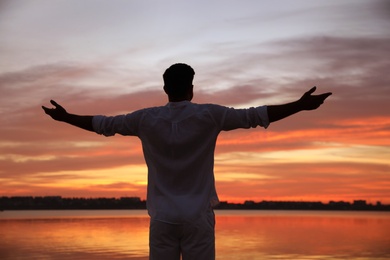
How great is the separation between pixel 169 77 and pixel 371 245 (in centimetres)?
4340

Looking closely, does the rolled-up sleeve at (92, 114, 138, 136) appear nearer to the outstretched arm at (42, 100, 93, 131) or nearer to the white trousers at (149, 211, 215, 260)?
the outstretched arm at (42, 100, 93, 131)

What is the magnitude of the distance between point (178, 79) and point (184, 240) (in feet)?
3.15

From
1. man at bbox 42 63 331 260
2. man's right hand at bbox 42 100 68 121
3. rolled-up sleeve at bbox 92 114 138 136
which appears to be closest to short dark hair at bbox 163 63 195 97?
man at bbox 42 63 331 260

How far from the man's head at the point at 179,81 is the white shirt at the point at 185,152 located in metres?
0.05

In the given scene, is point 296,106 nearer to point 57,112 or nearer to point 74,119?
point 74,119

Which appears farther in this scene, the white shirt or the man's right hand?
the man's right hand

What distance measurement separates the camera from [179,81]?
12.9 ft

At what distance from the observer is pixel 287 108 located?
3877mm

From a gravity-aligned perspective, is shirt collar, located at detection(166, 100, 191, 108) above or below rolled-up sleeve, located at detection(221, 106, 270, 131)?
above

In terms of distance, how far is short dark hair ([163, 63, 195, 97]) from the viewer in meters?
3.88

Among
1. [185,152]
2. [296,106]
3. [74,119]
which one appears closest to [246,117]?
[296,106]

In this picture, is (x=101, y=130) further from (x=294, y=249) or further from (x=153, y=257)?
(x=294, y=249)

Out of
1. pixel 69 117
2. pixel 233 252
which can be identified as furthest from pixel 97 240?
pixel 69 117

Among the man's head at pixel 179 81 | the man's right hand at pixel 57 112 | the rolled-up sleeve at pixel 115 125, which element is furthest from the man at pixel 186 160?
the man's right hand at pixel 57 112
